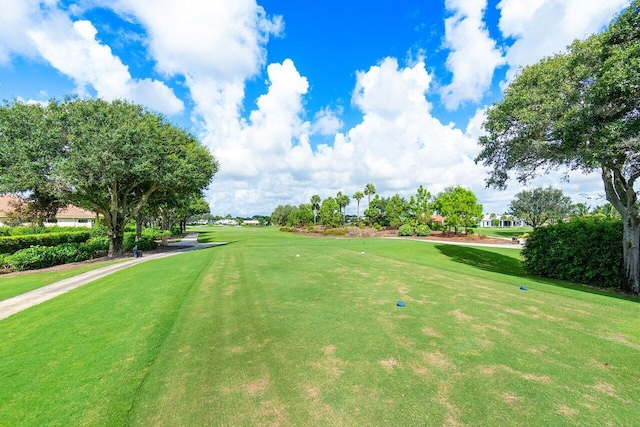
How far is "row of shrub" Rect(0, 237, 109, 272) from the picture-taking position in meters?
16.8

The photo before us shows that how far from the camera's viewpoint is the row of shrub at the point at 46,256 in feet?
55.0

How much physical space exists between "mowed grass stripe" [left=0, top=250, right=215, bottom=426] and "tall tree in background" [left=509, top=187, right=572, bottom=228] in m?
67.4

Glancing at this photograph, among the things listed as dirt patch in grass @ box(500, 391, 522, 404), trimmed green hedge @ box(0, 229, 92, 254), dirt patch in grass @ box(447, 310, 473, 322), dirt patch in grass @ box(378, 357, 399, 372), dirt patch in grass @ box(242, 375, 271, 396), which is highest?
trimmed green hedge @ box(0, 229, 92, 254)

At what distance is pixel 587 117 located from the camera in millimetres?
9867

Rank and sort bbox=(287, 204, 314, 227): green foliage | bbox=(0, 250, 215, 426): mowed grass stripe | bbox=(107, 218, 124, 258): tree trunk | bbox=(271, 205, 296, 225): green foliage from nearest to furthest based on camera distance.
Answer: bbox=(0, 250, 215, 426): mowed grass stripe
bbox=(107, 218, 124, 258): tree trunk
bbox=(287, 204, 314, 227): green foliage
bbox=(271, 205, 296, 225): green foliage

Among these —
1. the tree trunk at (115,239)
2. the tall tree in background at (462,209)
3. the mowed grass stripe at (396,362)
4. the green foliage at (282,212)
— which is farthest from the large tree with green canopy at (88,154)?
the green foliage at (282,212)

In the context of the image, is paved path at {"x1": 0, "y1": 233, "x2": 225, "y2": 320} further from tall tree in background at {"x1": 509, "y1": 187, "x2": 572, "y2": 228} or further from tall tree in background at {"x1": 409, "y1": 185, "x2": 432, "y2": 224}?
tall tree in background at {"x1": 509, "y1": 187, "x2": 572, "y2": 228}

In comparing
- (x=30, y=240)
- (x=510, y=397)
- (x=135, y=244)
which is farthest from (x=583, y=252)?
(x=30, y=240)

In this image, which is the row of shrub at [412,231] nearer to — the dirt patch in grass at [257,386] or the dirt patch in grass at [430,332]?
the dirt patch in grass at [430,332]

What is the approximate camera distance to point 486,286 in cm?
947

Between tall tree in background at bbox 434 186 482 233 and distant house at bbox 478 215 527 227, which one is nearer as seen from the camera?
tall tree in background at bbox 434 186 482 233

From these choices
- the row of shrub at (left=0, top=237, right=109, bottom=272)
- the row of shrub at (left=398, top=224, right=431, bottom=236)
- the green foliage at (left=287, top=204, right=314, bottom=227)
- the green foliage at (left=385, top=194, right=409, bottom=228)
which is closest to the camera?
the row of shrub at (left=0, top=237, right=109, bottom=272)

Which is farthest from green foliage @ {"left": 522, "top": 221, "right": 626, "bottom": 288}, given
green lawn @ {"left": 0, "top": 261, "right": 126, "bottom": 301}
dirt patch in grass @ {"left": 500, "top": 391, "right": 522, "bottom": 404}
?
green lawn @ {"left": 0, "top": 261, "right": 126, "bottom": 301}

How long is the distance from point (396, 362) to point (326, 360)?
42.2 inches
